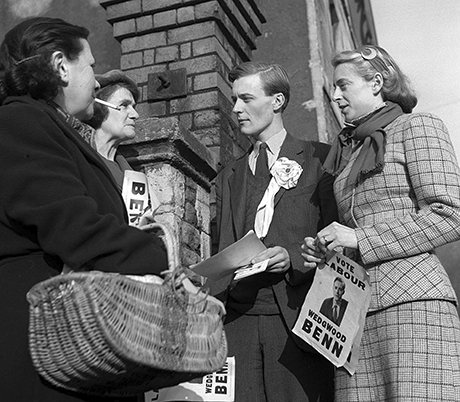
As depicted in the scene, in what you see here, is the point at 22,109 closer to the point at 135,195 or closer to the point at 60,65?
the point at 60,65

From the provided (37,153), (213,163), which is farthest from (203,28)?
(37,153)

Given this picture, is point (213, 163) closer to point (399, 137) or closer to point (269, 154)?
point (269, 154)

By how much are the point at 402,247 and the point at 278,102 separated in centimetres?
122

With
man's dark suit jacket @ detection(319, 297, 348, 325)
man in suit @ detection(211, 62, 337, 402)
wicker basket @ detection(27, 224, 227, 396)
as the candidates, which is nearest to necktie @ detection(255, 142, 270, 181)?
man in suit @ detection(211, 62, 337, 402)

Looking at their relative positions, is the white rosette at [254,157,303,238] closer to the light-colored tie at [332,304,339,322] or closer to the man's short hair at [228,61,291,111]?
the man's short hair at [228,61,291,111]

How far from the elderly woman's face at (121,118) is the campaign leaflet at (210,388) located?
1.44 metres

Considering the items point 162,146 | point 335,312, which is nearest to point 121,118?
point 162,146

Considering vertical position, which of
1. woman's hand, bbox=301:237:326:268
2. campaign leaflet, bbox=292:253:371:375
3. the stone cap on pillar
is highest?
the stone cap on pillar

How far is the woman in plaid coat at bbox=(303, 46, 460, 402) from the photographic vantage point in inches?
99.6

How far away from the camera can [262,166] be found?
11.3 feet

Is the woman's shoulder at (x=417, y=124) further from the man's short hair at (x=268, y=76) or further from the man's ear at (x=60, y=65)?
the man's ear at (x=60, y=65)

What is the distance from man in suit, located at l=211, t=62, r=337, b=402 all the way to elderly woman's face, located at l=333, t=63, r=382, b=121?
383 mm

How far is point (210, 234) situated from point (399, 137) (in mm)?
2132

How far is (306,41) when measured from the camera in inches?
328
